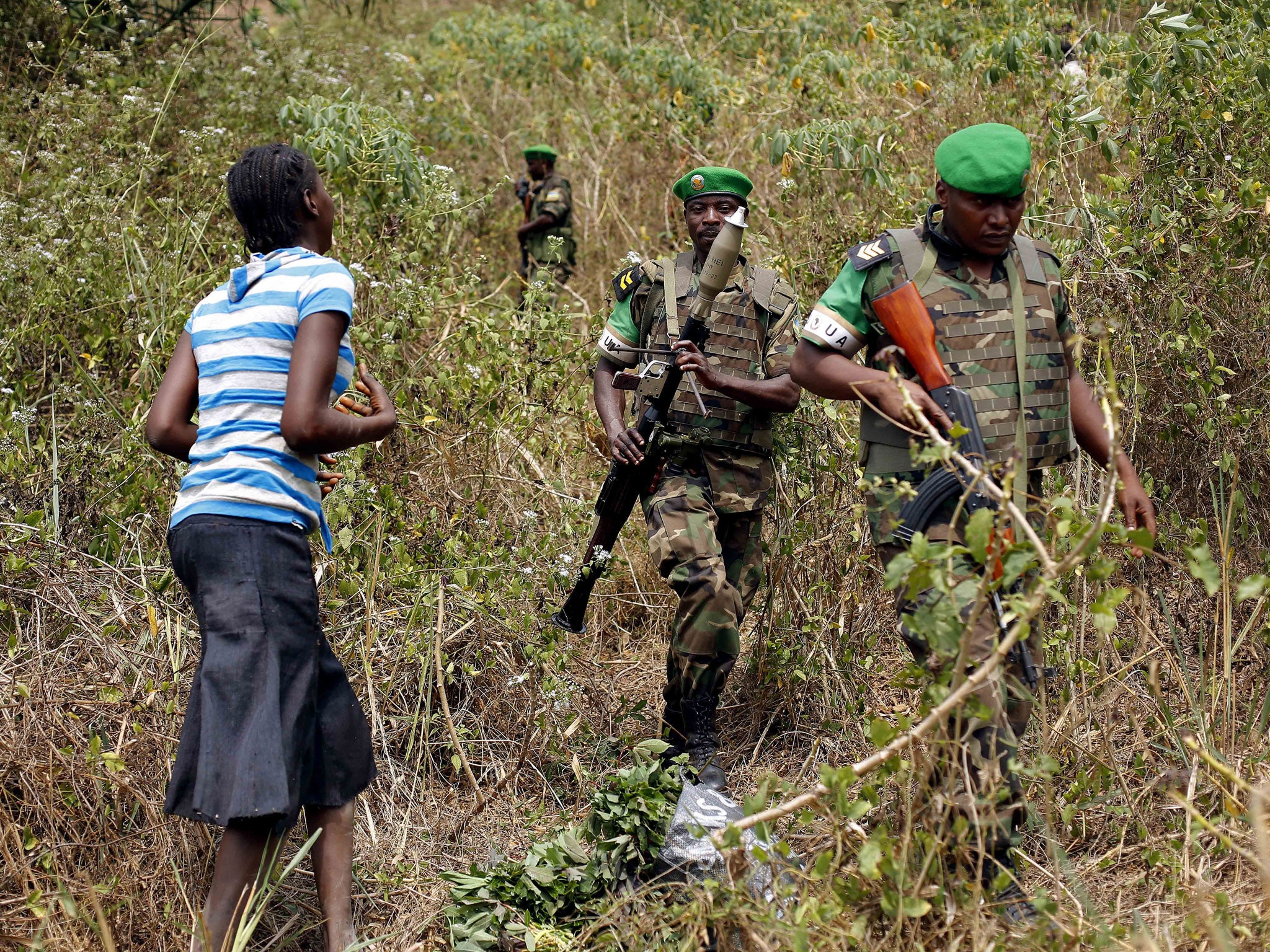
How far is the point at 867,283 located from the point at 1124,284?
5.60 feet

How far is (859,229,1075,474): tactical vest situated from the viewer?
9.21ft

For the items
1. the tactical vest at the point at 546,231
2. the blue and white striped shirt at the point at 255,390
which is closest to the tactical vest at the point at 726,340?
the blue and white striped shirt at the point at 255,390

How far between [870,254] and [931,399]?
41cm

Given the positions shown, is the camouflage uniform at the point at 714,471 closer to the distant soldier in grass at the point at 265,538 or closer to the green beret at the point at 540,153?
the distant soldier in grass at the point at 265,538

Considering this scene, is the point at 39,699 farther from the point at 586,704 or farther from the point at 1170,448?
the point at 1170,448

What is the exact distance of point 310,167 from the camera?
2.67 metres

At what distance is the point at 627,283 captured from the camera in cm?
383

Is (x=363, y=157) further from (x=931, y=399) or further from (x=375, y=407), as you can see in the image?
(x=931, y=399)

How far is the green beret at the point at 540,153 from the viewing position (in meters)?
Answer: 8.85

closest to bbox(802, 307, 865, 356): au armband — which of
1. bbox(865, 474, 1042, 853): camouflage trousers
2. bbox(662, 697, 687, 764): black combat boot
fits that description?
bbox(865, 474, 1042, 853): camouflage trousers

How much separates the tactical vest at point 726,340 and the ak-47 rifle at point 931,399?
2.91ft

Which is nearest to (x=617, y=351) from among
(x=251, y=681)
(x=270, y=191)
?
(x=270, y=191)

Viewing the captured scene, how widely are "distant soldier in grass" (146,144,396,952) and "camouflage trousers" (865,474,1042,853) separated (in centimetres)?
120

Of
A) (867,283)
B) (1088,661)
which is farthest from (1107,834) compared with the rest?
(867,283)
